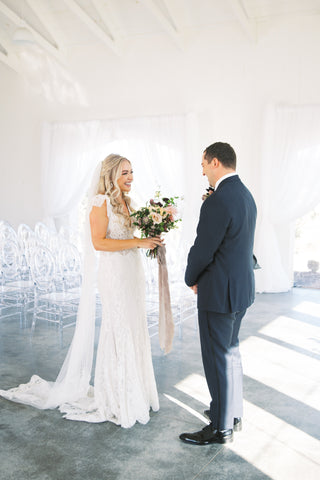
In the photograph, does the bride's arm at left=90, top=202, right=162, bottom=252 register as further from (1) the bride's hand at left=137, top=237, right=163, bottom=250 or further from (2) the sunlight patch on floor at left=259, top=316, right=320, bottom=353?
(2) the sunlight patch on floor at left=259, top=316, right=320, bottom=353

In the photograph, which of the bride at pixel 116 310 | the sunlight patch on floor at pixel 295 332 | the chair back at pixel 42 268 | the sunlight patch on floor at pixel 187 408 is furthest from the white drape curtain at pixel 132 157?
the bride at pixel 116 310

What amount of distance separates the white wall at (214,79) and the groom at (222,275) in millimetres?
5361

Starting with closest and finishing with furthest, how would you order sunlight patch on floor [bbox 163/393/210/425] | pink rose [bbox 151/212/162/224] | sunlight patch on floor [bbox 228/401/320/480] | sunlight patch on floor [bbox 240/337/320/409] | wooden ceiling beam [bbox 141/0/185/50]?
sunlight patch on floor [bbox 228/401/320/480]
pink rose [bbox 151/212/162/224]
sunlight patch on floor [bbox 163/393/210/425]
sunlight patch on floor [bbox 240/337/320/409]
wooden ceiling beam [bbox 141/0/185/50]

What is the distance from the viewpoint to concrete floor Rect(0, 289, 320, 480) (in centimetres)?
268

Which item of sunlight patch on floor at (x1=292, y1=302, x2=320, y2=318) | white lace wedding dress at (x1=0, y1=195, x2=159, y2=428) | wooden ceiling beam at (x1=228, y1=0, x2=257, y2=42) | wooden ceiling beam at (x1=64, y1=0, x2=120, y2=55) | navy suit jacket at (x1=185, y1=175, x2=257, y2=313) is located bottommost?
sunlight patch on floor at (x1=292, y1=302, x2=320, y2=318)

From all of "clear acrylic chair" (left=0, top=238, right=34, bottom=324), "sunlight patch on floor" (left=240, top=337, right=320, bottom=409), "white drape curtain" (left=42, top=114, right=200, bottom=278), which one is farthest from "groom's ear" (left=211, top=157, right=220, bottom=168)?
"white drape curtain" (left=42, top=114, right=200, bottom=278)

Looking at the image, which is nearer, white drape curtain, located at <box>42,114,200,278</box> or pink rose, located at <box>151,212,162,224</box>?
pink rose, located at <box>151,212,162,224</box>

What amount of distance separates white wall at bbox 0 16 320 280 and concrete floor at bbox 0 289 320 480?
4176 mm

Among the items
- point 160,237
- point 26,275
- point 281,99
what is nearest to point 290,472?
point 160,237

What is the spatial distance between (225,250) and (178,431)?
127 centimetres

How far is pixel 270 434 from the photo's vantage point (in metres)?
3.09

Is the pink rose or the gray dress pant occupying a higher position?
the pink rose

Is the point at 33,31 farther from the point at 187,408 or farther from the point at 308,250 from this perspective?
the point at 187,408

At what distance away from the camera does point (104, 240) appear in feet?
10.6
